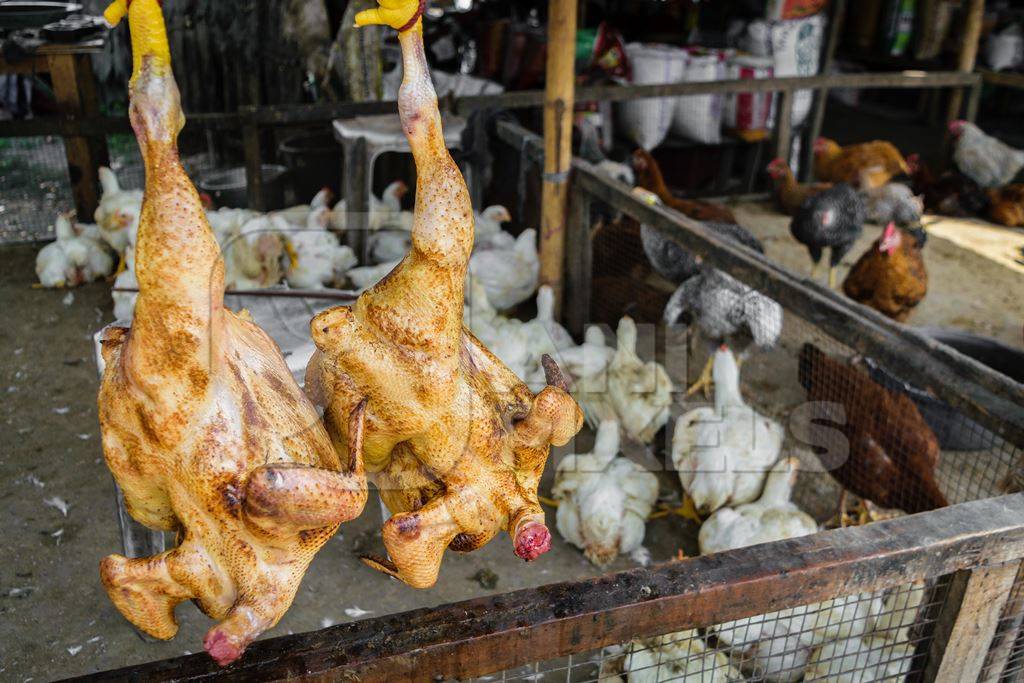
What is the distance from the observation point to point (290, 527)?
115 centimetres

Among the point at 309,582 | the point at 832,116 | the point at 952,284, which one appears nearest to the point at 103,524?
the point at 309,582

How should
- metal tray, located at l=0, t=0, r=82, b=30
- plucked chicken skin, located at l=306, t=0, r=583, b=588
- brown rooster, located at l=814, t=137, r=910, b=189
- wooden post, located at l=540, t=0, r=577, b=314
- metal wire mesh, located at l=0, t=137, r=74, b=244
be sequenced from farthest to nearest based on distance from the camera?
brown rooster, located at l=814, t=137, r=910, b=189 → metal wire mesh, located at l=0, t=137, r=74, b=244 → wooden post, located at l=540, t=0, r=577, b=314 → metal tray, located at l=0, t=0, r=82, b=30 → plucked chicken skin, located at l=306, t=0, r=583, b=588

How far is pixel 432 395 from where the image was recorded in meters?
1.32

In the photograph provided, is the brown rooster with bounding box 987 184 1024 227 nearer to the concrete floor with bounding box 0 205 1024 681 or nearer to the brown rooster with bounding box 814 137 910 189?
the brown rooster with bounding box 814 137 910 189

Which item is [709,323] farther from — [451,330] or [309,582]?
[451,330]

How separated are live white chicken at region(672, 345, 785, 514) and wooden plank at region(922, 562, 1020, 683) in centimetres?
142

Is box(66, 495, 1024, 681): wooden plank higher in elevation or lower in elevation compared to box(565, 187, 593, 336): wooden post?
higher

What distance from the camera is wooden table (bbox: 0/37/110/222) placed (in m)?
5.68

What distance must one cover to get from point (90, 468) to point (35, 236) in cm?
361

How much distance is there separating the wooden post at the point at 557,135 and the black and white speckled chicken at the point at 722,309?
79cm

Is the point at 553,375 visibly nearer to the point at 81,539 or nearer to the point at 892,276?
the point at 81,539

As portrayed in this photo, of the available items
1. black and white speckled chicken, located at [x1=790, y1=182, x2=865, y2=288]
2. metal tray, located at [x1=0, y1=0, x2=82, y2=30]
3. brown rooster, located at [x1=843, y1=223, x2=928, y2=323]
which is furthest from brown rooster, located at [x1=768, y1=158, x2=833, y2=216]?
metal tray, located at [x1=0, y1=0, x2=82, y2=30]

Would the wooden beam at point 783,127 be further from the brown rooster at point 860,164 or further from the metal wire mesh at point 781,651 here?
the metal wire mesh at point 781,651

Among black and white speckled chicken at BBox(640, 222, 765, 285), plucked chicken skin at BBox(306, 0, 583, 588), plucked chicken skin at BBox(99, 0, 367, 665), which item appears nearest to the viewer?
plucked chicken skin at BBox(99, 0, 367, 665)
